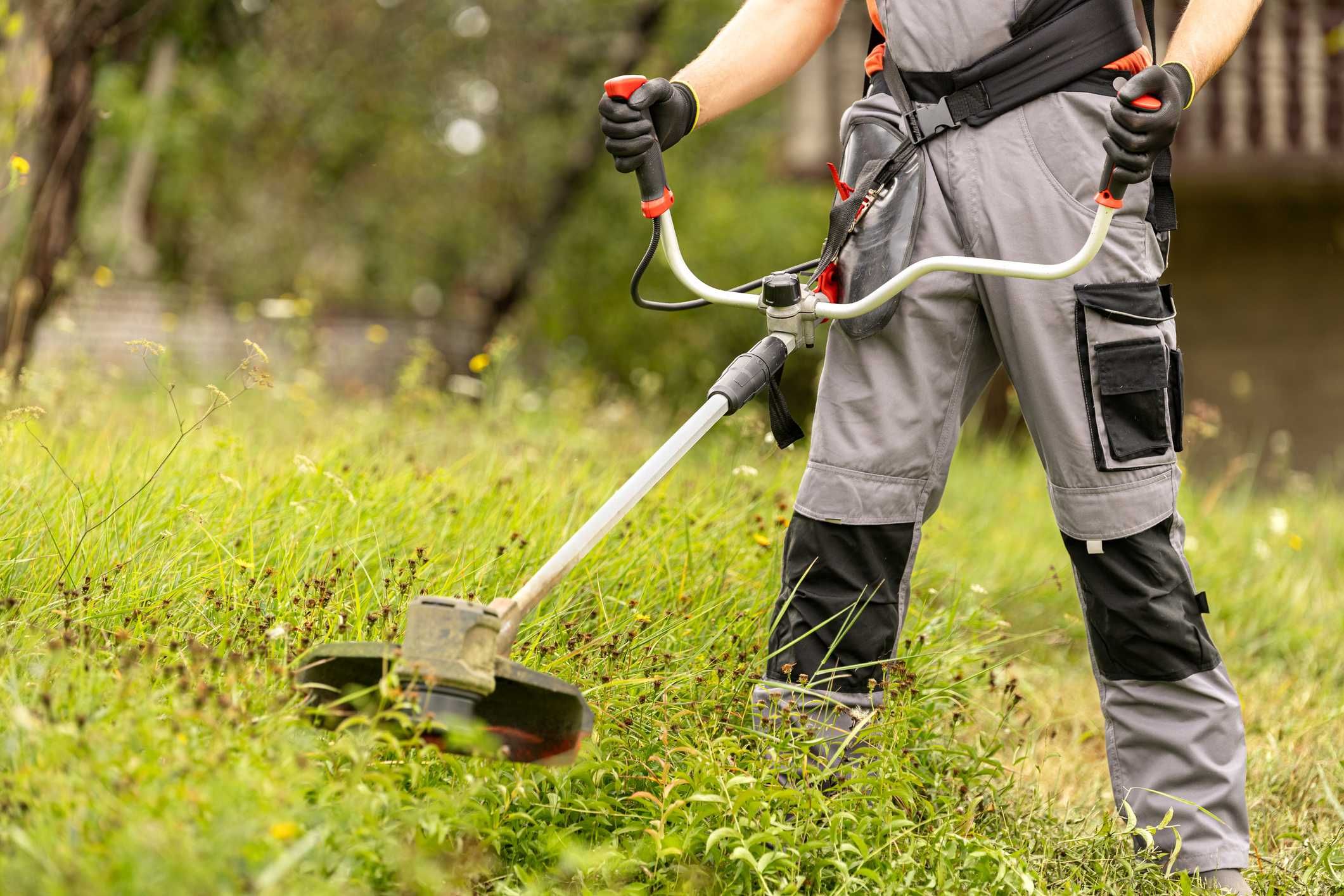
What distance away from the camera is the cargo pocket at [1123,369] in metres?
2.08

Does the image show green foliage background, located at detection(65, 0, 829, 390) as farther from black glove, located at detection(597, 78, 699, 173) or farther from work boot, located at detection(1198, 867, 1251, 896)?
work boot, located at detection(1198, 867, 1251, 896)

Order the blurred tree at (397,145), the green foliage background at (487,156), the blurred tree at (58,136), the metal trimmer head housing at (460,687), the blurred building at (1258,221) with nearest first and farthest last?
the metal trimmer head housing at (460,687)
the blurred tree at (58,136)
the blurred building at (1258,221)
the green foliage background at (487,156)
the blurred tree at (397,145)

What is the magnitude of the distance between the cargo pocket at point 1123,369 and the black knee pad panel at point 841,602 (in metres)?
0.40

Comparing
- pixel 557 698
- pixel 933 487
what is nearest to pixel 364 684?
pixel 557 698

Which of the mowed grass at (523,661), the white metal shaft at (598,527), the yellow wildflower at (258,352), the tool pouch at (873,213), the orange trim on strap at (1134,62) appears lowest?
the mowed grass at (523,661)

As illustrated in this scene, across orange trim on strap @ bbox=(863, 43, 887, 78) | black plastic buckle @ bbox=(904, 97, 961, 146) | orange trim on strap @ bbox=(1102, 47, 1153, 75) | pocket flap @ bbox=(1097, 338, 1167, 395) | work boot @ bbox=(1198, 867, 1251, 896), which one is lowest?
work boot @ bbox=(1198, 867, 1251, 896)

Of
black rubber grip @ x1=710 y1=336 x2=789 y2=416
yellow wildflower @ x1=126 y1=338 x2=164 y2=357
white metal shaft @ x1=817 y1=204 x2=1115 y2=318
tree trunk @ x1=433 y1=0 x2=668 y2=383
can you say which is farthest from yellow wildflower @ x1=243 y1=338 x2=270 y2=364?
tree trunk @ x1=433 y1=0 x2=668 y2=383

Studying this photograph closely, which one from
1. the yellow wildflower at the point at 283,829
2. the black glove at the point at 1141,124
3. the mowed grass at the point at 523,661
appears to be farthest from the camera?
the black glove at the point at 1141,124

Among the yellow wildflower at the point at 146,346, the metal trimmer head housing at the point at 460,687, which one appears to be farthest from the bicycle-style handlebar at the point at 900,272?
the yellow wildflower at the point at 146,346

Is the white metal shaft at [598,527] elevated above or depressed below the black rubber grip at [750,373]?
below

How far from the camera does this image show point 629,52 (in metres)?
8.88

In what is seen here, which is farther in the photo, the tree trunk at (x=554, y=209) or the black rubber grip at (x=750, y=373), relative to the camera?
the tree trunk at (x=554, y=209)

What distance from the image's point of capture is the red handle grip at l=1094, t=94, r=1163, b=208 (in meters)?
1.83

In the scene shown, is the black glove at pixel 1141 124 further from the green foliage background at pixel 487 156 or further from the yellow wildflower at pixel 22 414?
the green foliage background at pixel 487 156
